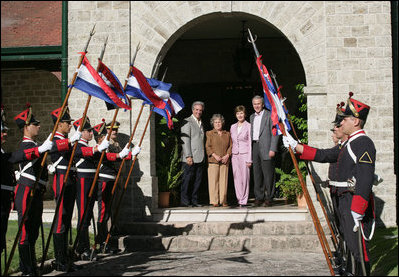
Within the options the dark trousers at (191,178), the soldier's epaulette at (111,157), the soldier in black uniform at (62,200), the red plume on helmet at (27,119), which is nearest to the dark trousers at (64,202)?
the soldier in black uniform at (62,200)

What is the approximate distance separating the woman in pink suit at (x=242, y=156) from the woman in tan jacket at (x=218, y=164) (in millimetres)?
144

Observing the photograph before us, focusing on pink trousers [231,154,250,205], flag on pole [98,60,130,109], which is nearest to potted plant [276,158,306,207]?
pink trousers [231,154,250,205]

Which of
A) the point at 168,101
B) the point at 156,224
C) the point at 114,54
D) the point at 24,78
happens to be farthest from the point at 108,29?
the point at 24,78

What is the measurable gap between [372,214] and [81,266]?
3530 millimetres

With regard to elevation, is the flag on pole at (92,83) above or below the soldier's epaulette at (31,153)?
above

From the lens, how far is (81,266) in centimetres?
723

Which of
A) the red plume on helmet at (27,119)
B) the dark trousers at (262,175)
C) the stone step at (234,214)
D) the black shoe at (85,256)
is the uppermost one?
the red plume on helmet at (27,119)

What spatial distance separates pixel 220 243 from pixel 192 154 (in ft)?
6.49

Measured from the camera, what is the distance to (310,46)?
9430 mm

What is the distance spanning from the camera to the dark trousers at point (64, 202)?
23.4 feet

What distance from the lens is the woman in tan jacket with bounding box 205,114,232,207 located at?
32.5 ft

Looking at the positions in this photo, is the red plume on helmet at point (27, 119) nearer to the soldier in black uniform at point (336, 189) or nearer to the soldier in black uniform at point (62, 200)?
the soldier in black uniform at point (62, 200)

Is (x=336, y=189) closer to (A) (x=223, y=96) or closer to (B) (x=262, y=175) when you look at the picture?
Result: (B) (x=262, y=175)

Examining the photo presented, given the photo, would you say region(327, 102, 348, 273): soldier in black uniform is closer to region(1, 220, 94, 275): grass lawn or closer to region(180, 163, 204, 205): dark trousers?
region(180, 163, 204, 205): dark trousers
